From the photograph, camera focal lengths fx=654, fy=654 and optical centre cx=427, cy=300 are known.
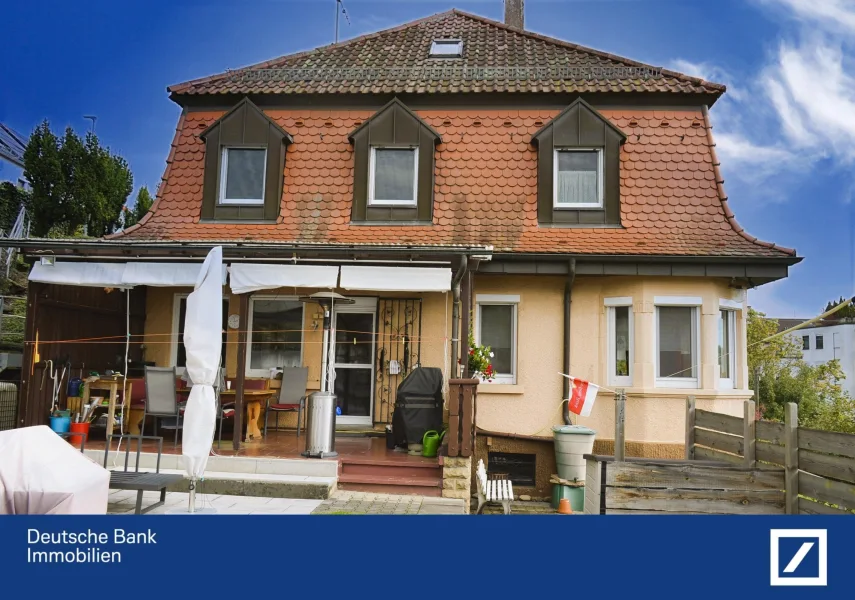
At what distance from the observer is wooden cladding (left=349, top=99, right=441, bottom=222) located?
37.7ft

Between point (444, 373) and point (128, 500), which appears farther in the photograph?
point (444, 373)

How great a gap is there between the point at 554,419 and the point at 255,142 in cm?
716

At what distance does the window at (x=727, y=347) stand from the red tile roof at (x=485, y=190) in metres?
1.28

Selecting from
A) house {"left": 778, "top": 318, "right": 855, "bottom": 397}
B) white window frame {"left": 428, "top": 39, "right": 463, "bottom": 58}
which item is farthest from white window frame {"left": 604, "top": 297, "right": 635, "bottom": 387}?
house {"left": 778, "top": 318, "right": 855, "bottom": 397}

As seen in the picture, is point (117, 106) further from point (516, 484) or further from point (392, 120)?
point (516, 484)

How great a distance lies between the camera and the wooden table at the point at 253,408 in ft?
32.0

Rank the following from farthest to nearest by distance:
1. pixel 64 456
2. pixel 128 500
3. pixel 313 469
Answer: pixel 313 469 → pixel 128 500 → pixel 64 456

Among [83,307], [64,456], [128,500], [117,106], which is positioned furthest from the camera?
[117,106]
